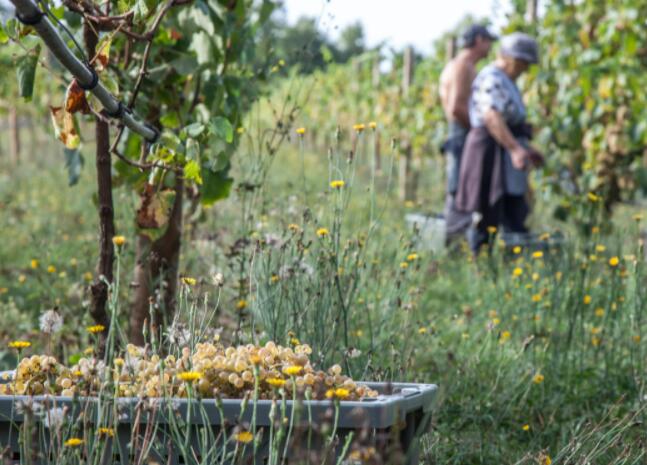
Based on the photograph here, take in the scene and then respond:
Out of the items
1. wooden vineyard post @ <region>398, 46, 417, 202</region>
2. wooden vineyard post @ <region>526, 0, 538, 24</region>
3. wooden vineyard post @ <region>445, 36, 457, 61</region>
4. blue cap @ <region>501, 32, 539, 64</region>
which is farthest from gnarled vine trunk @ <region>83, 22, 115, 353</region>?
wooden vineyard post @ <region>398, 46, 417, 202</region>

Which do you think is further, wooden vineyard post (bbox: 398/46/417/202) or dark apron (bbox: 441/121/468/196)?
wooden vineyard post (bbox: 398/46/417/202)

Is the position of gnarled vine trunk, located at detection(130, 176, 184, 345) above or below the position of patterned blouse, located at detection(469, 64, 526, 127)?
below

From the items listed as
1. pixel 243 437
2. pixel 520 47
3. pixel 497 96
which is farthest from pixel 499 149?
pixel 243 437

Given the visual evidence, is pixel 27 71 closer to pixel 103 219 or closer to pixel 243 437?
pixel 103 219

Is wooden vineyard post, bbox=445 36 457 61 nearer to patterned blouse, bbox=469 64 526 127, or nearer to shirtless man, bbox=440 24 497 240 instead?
shirtless man, bbox=440 24 497 240

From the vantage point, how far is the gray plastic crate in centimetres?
174

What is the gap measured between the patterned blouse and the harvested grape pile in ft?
14.8

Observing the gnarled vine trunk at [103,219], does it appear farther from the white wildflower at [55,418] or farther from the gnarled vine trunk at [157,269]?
the white wildflower at [55,418]

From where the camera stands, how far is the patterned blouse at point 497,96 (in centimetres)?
627

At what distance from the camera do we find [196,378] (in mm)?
1750

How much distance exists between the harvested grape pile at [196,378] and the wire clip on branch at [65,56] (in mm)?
644

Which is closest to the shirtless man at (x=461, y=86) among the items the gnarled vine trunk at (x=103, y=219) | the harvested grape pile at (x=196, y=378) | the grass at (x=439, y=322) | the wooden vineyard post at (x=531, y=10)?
the grass at (x=439, y=322)

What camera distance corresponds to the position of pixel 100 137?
2.77 metres

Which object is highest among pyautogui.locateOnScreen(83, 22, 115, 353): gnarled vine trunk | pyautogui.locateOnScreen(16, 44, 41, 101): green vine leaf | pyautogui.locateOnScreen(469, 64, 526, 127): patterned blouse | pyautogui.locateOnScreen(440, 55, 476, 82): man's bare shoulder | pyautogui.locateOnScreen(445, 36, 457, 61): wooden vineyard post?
pyautogui.locateOnScreen(445, 36, 457, 61): wooden vineyard post
